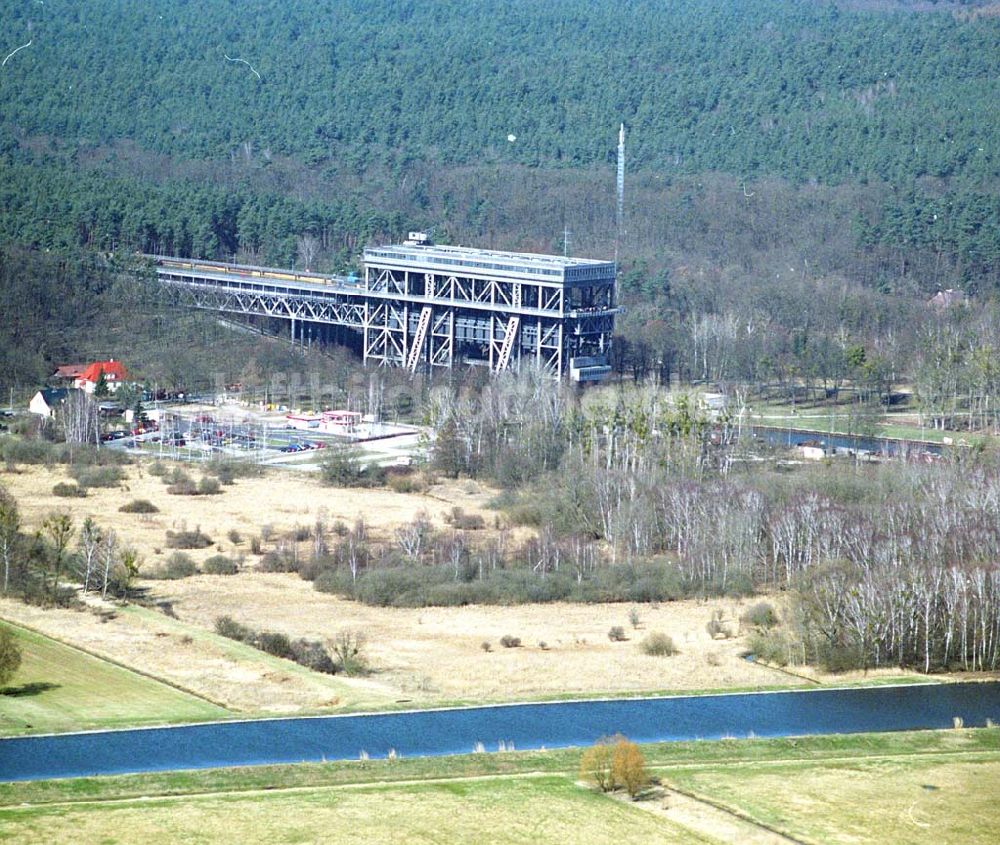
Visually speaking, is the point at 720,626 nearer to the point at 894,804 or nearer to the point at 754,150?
the point at 894,804

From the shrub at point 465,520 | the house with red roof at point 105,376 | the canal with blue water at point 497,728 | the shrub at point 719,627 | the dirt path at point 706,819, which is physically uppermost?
the house with red roof at point 105,376

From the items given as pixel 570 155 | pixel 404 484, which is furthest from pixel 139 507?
pixel 570 155

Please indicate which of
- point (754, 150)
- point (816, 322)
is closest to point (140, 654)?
point (816, 322)

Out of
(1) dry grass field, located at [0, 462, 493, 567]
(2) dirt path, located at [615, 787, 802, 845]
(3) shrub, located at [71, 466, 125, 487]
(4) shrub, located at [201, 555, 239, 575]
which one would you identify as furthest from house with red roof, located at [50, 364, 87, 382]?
(2) dirt path, located at [615, 787, 802, 845]

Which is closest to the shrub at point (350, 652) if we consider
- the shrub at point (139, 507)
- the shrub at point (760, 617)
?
the shrub at point (760, 617)

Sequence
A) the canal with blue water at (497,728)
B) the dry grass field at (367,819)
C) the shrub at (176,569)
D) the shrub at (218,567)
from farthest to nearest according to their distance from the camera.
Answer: the shrub at (218,567), the shrub at (176,569), the canal with blue water at (497,728), the dry grass field at (367,819)

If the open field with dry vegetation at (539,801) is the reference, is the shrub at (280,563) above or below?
above

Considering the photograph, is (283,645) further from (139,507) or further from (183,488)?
(183,488)

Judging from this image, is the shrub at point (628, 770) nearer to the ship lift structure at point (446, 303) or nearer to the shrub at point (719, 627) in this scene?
the shrub at point (719, 627)
